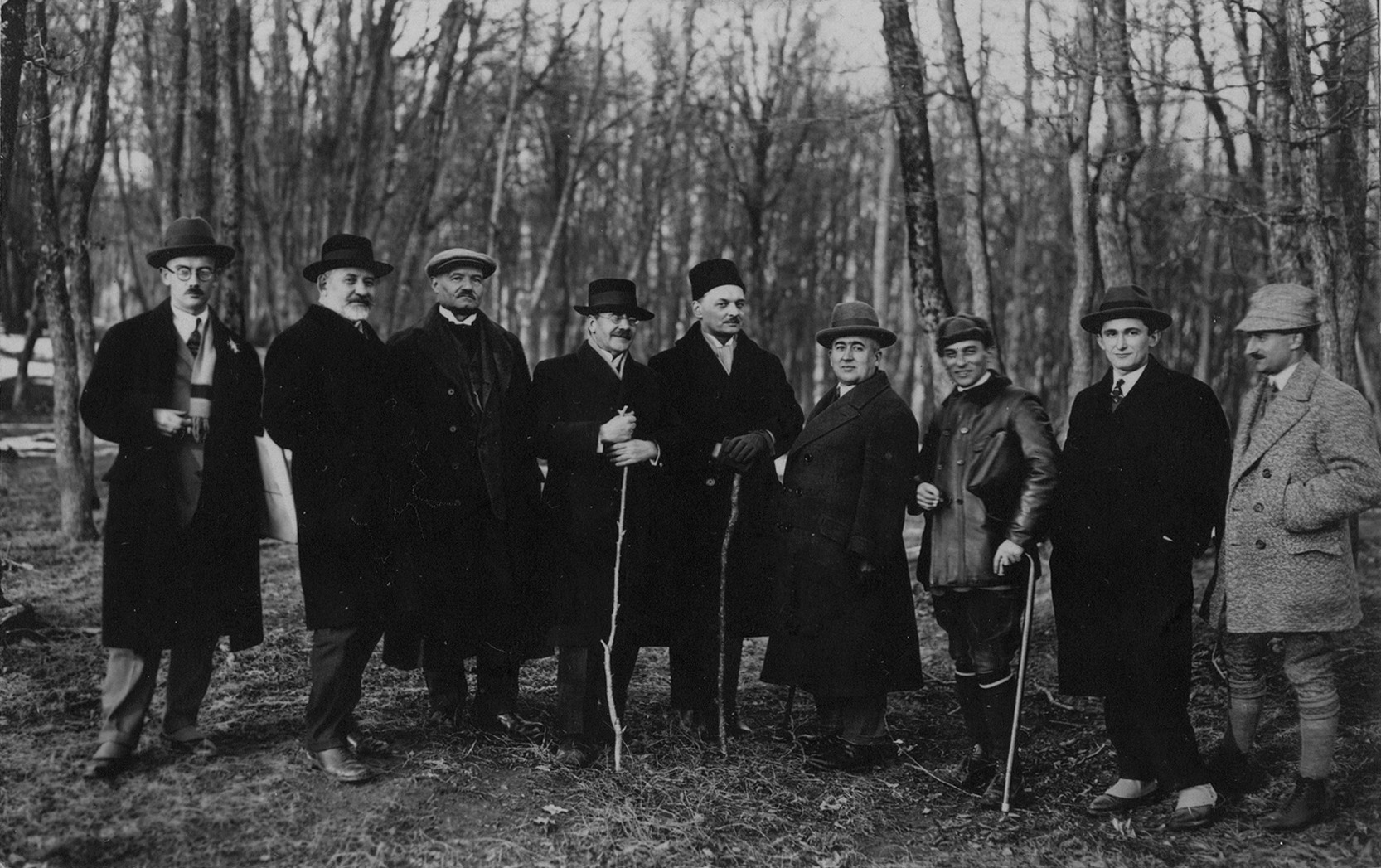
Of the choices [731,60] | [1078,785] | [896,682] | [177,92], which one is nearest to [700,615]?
[896,682]

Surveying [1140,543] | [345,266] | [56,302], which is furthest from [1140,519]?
[56,302]

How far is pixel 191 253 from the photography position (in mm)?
4965

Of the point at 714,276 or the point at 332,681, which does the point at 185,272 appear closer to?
the point at 332,681

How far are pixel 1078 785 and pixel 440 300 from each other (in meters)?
3.86

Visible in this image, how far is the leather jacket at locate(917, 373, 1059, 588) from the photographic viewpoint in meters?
4.89

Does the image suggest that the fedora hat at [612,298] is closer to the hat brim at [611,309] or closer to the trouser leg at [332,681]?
the hat brim at [611,309]

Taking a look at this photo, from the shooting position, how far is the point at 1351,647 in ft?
22.6

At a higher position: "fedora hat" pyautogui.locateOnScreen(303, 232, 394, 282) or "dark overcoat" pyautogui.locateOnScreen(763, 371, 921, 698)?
"fedora hat" pyautogui.locateOnScreen(303, 232, 394, 282)

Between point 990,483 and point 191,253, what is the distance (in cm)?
372

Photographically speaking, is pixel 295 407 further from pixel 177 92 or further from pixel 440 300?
pixel 177 92

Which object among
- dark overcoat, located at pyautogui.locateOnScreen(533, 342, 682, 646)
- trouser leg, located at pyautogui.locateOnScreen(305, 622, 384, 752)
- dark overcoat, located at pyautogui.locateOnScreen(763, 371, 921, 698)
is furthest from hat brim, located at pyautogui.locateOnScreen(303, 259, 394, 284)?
dark overcoat, located at pyautogui.locateOnScreen(763, 371, 921, 698)

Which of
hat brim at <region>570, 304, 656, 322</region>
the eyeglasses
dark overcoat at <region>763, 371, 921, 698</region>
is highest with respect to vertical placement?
the eyeglasses

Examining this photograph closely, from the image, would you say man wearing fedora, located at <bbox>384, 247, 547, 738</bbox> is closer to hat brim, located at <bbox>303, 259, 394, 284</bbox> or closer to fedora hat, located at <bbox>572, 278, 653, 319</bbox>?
hat brim, located at <bbox>303, 259, 394, 284</bbox>

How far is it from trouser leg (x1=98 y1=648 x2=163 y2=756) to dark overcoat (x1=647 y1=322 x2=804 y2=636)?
8.01ft
